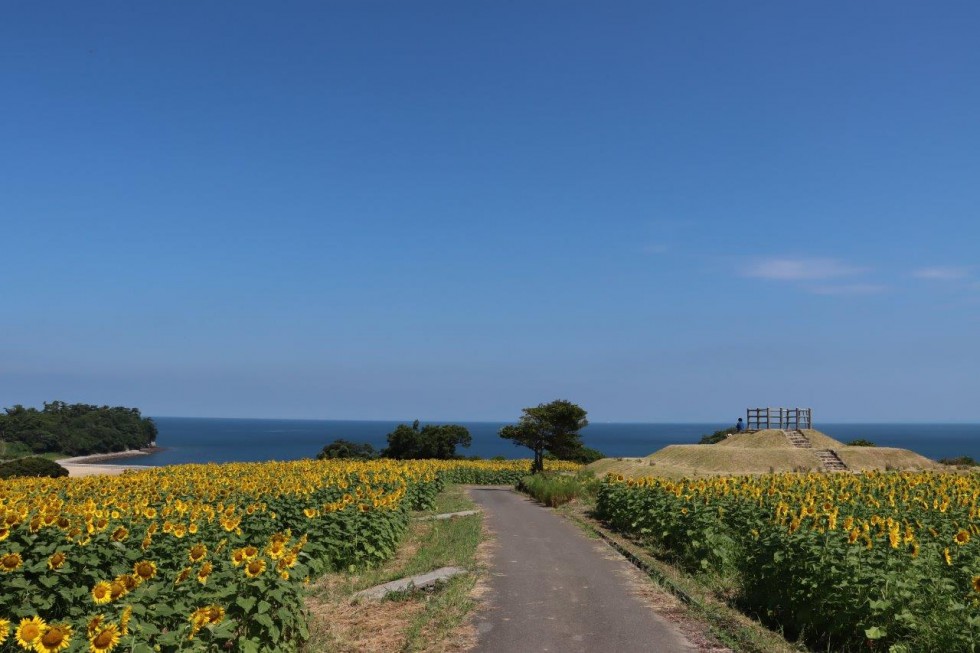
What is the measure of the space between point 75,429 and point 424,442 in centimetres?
12816

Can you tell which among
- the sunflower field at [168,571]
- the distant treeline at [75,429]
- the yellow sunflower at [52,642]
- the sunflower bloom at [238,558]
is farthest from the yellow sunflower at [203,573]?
the distant treeline at [75,429]

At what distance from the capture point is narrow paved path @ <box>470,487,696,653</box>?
938 cm

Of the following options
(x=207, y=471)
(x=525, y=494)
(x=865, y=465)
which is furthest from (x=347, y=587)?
(x=865, y=465)

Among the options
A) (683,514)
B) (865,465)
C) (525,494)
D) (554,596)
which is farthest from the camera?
(865,465)

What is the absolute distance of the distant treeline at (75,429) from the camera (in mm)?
150000

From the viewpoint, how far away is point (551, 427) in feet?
144

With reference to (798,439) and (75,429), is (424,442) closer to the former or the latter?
(798,439)

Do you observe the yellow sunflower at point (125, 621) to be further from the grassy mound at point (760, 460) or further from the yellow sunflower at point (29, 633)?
the grassy mound at point (760, 460)

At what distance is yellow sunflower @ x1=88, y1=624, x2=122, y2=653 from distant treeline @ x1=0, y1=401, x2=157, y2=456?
551 feet

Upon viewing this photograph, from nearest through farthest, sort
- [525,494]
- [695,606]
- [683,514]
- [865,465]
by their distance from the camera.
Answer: [695,606], [683,514], [525,494], [865,465]

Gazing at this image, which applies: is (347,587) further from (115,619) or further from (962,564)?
(962,564)

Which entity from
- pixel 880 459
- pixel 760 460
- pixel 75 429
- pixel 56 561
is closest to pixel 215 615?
pixel 56 561

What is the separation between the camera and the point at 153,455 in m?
188

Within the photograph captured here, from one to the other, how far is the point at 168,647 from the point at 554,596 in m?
6.96
